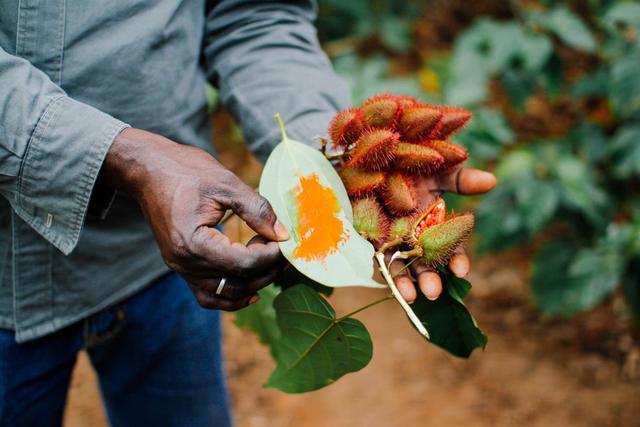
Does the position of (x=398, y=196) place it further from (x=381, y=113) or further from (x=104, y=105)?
(x=104, y=105)

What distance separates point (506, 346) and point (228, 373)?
3.42 feet

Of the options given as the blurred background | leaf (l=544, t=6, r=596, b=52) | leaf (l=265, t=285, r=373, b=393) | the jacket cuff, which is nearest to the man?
the jacket cuff

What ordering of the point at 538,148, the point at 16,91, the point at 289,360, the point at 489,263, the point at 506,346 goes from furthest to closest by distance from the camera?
1. the point at 489,263
2. the point at 506,346
3. the point at 538,148
4. the point at 289,360
5. the point at 16,91

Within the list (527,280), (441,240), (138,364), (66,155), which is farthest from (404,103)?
(527,280)

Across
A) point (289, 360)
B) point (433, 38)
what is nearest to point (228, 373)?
point (289, 360)

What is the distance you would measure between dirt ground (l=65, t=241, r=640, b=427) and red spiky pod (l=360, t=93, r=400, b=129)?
1421 millimetres

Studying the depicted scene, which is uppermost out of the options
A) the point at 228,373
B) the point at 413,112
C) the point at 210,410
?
the point at 413,112

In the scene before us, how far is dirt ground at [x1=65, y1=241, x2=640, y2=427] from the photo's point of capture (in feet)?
6.95

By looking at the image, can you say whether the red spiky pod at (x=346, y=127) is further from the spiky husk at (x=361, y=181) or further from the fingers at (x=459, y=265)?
the fingers at (x=459, y=265)

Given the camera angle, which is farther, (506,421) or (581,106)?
(581,106)

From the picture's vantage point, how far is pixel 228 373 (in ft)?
7.93

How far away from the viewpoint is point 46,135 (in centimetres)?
82

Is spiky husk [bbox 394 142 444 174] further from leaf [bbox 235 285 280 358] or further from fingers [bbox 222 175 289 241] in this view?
leaf [bbox 235 285 280 358]

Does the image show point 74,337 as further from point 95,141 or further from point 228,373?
point 228,373
